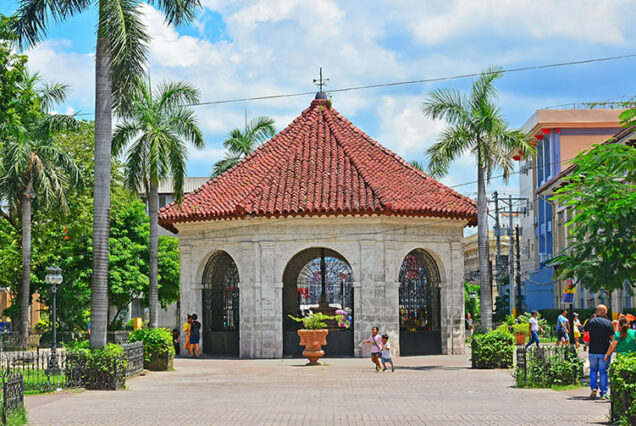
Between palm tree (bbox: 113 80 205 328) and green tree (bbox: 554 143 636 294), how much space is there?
15575mm

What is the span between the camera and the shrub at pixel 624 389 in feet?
43.4

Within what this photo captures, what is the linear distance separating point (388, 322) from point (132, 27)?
621 inches

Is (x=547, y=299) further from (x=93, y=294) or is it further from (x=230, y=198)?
(x=93, y=294)

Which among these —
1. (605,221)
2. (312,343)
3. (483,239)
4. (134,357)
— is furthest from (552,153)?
(605,221)

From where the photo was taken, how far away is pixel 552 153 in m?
63.4

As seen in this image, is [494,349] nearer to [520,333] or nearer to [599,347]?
[599,347]

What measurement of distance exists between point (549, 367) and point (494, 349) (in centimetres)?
687

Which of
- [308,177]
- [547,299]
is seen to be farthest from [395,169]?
[547,299]

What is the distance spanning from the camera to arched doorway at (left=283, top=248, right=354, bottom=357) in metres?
33.7

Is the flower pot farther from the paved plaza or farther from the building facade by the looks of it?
the building facade

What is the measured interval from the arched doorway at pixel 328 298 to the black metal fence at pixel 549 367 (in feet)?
43.9

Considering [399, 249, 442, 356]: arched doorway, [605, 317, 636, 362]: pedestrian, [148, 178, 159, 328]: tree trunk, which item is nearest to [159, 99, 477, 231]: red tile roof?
[148, 178, 159, 328]: tree trunk

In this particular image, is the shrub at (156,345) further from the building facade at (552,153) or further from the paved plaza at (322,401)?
the building facade at (552,153)

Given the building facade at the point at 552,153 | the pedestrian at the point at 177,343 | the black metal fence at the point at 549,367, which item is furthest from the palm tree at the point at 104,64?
the building facade at the point at 552,153
